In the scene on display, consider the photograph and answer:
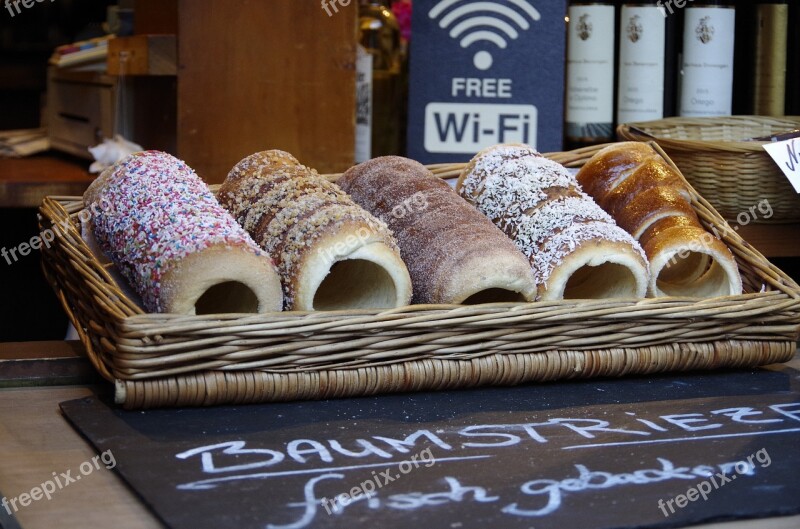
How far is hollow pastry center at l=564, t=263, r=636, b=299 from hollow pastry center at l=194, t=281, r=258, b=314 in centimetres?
43

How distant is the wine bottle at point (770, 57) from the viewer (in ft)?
6.35

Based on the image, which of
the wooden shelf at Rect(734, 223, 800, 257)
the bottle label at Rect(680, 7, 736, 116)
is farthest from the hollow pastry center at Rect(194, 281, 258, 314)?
the bottle label at Rect(680, 7, 736, 116)

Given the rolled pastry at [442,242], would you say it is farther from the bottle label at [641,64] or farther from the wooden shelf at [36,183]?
the wooden shelf at [36,183]

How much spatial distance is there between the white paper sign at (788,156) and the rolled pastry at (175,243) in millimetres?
879

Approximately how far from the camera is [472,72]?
2.01 m

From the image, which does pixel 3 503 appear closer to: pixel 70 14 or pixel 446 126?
pixel 446 126

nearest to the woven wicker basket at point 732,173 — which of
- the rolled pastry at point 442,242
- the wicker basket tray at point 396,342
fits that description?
the wicker basket tray at point 396,342

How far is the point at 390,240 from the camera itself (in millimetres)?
1182

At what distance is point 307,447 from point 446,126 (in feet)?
3.78

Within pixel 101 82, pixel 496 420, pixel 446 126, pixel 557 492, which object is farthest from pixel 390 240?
pixel 101 82

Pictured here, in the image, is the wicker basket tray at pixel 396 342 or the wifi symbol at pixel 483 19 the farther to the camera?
the wifi symbol at pixel 483 19

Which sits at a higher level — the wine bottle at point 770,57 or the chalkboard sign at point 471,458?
the wine bottle at point 770,57

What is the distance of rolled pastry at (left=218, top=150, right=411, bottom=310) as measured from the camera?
3.74 feet

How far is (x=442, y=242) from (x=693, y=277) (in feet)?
1.37
